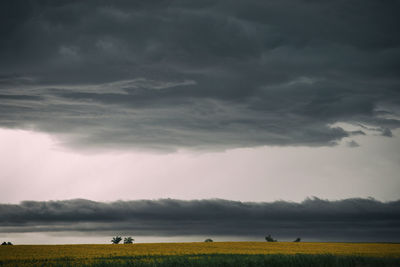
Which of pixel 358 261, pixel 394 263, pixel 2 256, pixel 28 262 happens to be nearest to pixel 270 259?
pixel 358 261

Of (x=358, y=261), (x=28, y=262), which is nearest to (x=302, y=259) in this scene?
(x=358, y=261)

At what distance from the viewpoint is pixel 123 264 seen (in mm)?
41156

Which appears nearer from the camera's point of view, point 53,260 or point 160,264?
point 160,264

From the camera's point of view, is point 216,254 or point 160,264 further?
point 216,254

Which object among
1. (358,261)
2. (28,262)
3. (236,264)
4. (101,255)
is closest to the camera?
(236,264)

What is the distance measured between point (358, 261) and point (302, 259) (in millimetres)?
6167

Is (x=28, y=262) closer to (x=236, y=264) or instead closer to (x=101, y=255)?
(x=101, y=255)

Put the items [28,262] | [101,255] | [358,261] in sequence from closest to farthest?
[358,261] → [28,262] → [101,255]

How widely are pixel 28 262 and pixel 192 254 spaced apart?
63.9 feet

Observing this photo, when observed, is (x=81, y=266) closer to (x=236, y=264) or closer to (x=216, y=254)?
(x=236, y=264)

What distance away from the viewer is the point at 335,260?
41906 mm

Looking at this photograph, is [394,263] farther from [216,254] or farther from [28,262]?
[28,262]

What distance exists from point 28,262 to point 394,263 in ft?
130

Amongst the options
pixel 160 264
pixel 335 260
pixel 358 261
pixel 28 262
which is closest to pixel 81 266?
pixel 160 264
